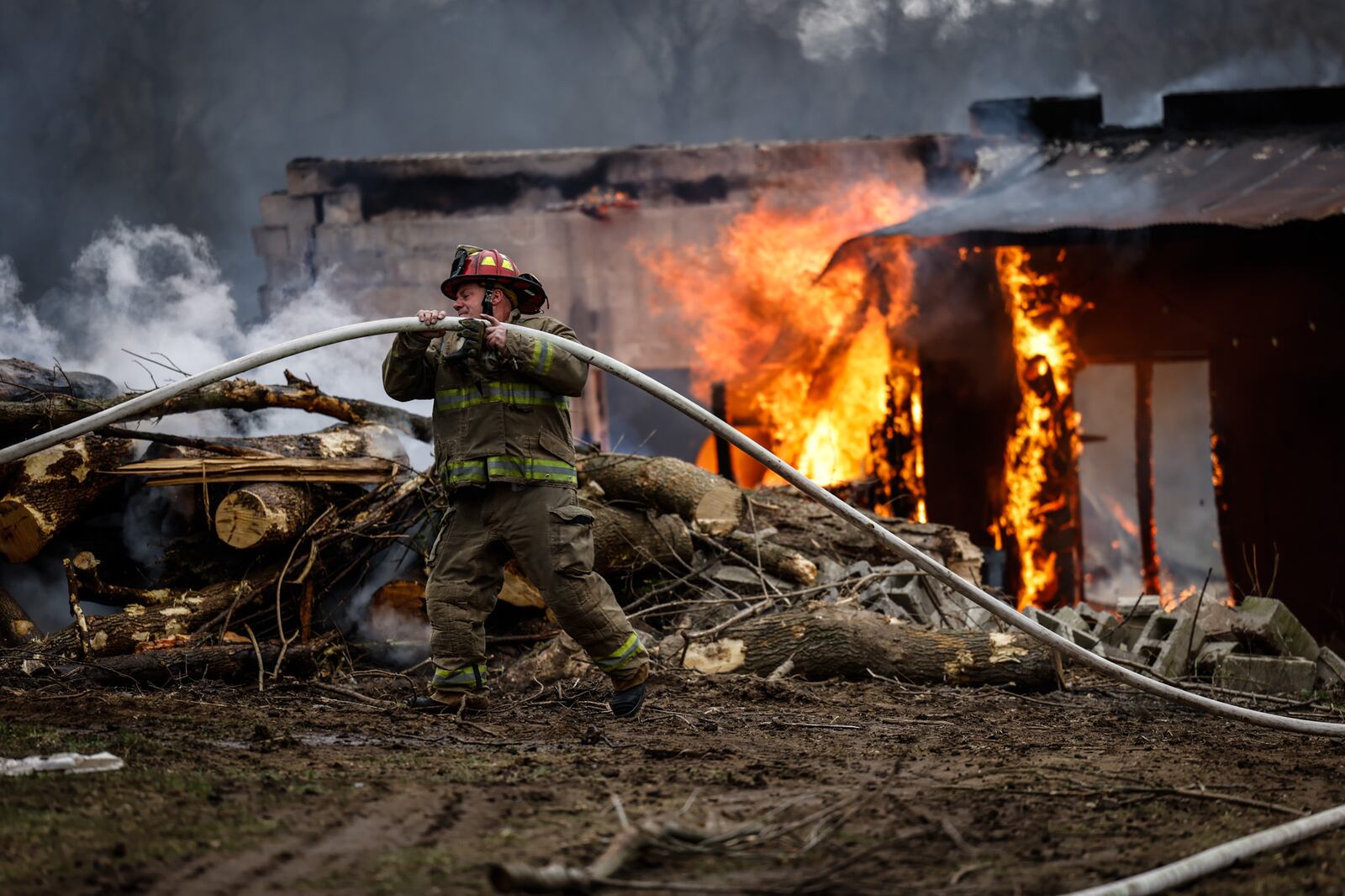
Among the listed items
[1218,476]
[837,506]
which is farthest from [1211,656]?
[1218,476]

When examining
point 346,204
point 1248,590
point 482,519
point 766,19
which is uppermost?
point 766,19

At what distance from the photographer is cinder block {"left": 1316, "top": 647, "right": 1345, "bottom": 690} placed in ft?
22.6

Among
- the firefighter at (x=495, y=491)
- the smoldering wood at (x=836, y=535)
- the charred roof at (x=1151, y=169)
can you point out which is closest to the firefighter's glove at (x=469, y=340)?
the firefighter at (x=495, y=491)

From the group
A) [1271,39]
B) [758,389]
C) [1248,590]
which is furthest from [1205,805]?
[1271,39]

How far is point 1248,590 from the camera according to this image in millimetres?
10680

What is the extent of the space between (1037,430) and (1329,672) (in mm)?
5200

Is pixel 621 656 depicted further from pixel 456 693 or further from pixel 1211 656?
pixel 1211 656

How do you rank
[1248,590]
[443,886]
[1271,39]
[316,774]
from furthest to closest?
[1271,39] → [1248,590] → [316,774] → [443,886]

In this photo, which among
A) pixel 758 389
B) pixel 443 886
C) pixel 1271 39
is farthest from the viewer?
pixel 1271 39

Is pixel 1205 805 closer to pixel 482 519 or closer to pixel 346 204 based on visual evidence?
pixel 482 519

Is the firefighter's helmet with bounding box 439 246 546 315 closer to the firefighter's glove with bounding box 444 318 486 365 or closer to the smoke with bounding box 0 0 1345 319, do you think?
the firefighter's glove with bounding box 444 318 486 365

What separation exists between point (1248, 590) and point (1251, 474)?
106 centimetres

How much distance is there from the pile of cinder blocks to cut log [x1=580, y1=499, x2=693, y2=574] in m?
2.40

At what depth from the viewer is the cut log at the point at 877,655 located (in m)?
6.24
